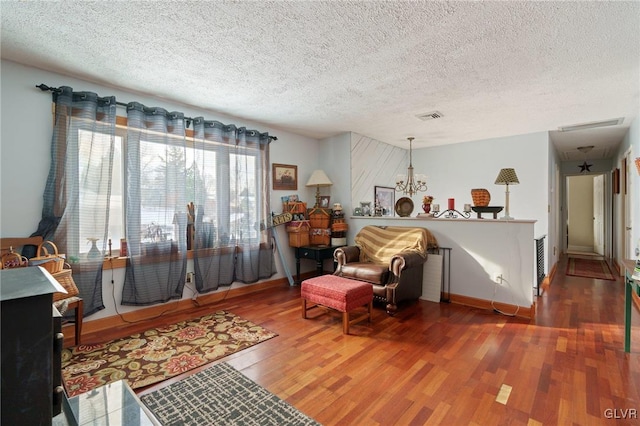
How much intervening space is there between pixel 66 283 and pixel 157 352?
944mm

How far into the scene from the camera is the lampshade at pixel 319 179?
15.5 feet

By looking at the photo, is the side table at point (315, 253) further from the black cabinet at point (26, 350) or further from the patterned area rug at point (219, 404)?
the black cabinet at point (26, 350)

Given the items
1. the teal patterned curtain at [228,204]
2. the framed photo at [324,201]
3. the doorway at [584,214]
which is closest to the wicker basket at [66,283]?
the teal patterned curtain at [228,204]

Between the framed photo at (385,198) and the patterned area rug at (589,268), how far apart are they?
10.9ft

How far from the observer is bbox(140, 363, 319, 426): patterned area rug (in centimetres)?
162

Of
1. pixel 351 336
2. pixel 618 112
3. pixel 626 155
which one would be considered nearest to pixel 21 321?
pixel 351 336

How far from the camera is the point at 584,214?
7.84m

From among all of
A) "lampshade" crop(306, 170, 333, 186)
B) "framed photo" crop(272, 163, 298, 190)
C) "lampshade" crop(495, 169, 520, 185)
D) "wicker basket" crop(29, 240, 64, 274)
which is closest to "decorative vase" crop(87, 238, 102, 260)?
"wicker basket" crop(29, 240, 64, 274)

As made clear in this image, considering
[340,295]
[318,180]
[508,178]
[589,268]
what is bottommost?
[589,268]

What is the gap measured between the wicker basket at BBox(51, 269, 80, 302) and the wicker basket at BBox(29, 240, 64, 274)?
0.04 metres

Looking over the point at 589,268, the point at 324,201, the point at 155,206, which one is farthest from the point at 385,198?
the point at 589,268

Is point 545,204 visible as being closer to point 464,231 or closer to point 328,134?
point 464,231

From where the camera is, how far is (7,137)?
244 cm

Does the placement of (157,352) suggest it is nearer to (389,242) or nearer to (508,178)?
(389,242)
